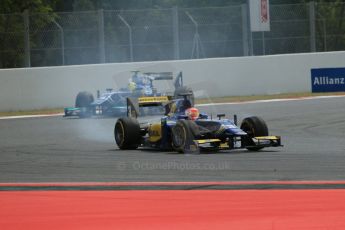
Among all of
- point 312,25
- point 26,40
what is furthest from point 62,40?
point 312,25

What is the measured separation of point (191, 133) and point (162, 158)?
0.67m

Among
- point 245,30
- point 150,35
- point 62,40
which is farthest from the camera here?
point 245,30

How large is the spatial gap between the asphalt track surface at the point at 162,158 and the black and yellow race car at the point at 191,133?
0.17 metres

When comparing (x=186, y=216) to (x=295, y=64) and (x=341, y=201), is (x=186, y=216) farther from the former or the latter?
(x=295, y=64)

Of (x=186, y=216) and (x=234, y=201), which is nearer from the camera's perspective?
(x=186, y=216)

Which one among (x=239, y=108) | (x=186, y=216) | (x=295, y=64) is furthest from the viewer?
(x=295, y=64)

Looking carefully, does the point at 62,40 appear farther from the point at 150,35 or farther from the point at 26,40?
the point at 150,35

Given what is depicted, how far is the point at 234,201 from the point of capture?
7.98 metres

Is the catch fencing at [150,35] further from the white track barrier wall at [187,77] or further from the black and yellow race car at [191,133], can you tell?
the black and yellow race car at [191,133]

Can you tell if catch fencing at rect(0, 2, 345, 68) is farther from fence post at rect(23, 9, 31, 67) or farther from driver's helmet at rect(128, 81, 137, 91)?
driver's helmet at rect(128, 81, 137, 91)

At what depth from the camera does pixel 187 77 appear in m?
28.8

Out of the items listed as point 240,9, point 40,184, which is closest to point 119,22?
point 240,9

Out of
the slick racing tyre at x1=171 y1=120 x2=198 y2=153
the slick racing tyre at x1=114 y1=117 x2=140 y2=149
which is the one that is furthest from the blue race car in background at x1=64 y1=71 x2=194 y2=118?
the slick racing tyre at x1=171 y1=120 x2=198 y2=153

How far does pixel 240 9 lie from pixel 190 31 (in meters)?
2.21
